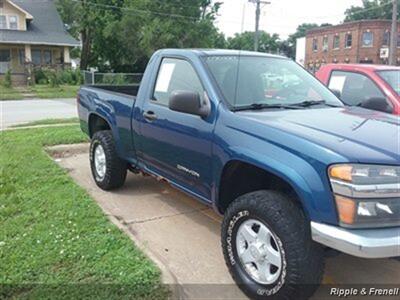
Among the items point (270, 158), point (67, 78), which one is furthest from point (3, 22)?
point (270, 158)

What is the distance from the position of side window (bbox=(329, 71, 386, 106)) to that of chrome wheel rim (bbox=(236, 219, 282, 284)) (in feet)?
12.3

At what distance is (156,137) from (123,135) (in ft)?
2.76

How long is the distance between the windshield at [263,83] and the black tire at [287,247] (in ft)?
3.10

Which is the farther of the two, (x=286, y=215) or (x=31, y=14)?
(x=31, y=14)

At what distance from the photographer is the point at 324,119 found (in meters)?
3.29

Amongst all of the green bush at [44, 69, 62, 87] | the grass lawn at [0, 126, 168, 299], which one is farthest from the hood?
the green bush at [44, 69, 62, 87]

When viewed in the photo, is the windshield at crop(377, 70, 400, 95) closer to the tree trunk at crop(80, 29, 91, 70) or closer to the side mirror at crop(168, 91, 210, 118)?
the side mirror at crop(168, 91, 210, 118)

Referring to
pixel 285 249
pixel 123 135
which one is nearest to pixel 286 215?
pixel 285 249

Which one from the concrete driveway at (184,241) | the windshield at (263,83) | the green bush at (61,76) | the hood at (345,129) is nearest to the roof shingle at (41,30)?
the green bush at (61,76)

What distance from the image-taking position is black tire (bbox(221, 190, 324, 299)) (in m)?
2.74

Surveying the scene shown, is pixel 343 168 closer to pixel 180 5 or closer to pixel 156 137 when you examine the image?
pixel 156 137

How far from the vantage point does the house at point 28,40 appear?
36.4 m

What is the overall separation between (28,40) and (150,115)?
3628cm

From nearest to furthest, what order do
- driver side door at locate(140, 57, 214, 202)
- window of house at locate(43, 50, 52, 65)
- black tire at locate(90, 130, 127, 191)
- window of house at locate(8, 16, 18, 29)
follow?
driver side door at locate(140, 57, 214, 202), black tire at locate(90, 130, 127, 191), window of house at locate(8, 16, 18, 29), window of house at locate(43, 50, 52, 65)
